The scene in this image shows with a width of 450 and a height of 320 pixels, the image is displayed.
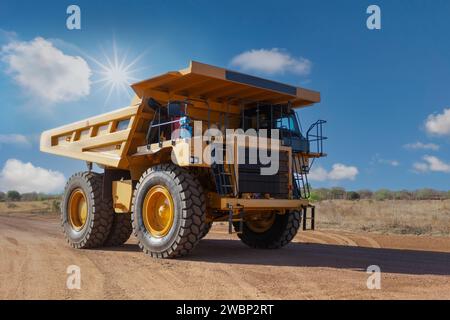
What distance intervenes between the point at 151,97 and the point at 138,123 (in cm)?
61

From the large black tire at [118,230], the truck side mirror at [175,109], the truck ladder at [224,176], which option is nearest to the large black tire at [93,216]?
the large black tire at [118,230]

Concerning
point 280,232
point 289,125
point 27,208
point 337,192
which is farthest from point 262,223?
point 337,192

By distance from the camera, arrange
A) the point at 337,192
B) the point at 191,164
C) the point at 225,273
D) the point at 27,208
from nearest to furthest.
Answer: the point at 225,273
the point at 191,164
the point at 27,208
the point at 337,192

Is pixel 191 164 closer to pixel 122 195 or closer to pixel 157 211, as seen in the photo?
pixel 157 211

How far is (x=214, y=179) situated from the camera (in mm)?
8430

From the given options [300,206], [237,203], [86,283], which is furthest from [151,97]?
[86,283]

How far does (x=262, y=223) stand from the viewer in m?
10.6

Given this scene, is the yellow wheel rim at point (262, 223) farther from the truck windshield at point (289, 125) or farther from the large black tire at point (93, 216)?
the large black tire at point (93, 216)

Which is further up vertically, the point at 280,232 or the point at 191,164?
the point at 191,164

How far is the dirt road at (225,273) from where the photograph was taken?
18.9ft

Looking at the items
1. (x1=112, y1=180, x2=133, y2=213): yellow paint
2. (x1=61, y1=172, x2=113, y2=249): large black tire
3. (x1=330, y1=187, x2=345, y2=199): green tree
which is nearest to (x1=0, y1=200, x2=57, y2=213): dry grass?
(x1=61, y1=172, x2=113, y2=249): large black tire

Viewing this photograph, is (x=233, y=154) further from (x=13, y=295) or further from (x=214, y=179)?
(x=13, y=295)

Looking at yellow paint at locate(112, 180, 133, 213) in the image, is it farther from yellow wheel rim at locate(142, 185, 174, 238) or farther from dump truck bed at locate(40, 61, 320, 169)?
yellow wheel rim at locate(142, 185, 174, 238)

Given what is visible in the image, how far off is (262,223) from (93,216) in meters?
3.71
